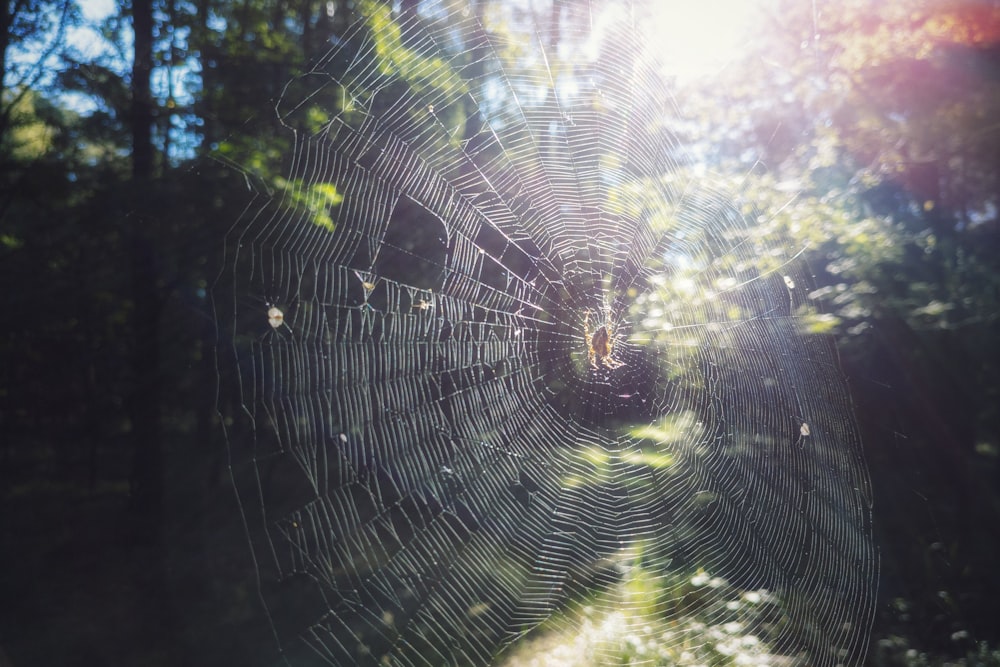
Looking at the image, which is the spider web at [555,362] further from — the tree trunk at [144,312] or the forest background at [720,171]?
the tree trunk at [144,312]

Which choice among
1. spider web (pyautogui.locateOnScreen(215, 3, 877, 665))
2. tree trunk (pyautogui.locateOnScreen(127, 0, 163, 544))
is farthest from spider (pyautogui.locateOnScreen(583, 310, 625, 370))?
tree trunk (pyautogui.locateOnScreen(127, 0, 163, 544))

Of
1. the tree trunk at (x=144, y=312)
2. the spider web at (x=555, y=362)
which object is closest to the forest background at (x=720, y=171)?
the tree trunk at (x=144, y=312)

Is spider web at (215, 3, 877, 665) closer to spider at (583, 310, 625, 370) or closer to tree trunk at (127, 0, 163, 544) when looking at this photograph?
spider at (583, 310, 625, 370)

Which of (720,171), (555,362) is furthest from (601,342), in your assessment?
(720,171)

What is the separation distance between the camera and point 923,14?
6.16m

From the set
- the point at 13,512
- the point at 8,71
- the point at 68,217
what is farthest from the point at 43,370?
the point at 8,71

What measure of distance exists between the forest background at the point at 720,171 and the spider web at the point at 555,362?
1696 mm

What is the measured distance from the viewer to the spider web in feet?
10.5

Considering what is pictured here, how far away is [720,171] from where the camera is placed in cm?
545

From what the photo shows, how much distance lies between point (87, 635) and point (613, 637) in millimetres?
7197

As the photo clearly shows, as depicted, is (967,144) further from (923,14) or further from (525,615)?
(525,615)

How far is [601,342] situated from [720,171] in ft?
6.58

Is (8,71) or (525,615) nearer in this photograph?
(525,615)

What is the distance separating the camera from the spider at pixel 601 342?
4.74 m
